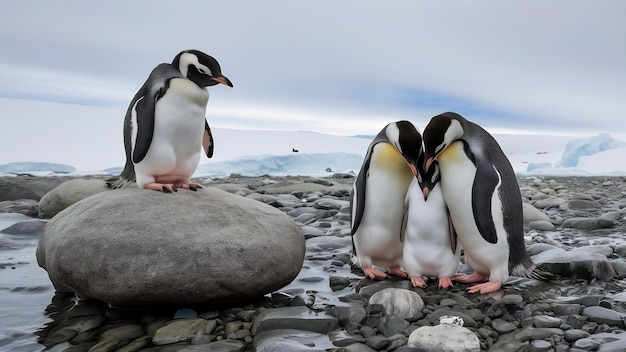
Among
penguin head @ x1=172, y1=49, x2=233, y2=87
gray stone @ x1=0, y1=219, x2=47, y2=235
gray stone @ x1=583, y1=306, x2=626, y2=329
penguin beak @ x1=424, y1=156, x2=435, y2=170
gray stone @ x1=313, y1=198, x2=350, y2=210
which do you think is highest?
penguin head @ x1=172, y1=49, x2=233, y2=87

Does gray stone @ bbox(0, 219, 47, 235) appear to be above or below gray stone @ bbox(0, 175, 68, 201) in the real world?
above

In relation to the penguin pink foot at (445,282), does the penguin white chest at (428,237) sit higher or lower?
higher

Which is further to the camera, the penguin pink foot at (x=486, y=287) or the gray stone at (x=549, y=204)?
the gray stone at (x=549, y=204)

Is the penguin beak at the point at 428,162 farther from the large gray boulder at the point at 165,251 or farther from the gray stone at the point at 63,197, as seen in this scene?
the gray stone at the point at 63,197

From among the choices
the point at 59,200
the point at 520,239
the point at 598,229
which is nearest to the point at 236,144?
the point at 59,200

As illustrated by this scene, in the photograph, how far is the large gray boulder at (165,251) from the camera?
2.73m

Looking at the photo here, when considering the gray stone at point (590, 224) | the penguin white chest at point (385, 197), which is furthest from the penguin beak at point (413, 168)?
the gray stone at point (590, 224)

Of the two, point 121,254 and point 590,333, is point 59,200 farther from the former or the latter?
point 590,333

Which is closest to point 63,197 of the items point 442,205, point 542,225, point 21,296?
point 21,296

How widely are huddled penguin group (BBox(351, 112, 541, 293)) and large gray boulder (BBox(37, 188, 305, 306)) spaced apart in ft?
2.07

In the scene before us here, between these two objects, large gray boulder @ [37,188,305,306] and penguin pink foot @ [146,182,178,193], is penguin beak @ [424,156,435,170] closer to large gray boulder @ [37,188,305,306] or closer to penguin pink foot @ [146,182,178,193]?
large gray boulder @ [37,188,305,306]

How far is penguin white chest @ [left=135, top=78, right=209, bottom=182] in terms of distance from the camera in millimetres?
3340

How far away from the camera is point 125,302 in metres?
2.78

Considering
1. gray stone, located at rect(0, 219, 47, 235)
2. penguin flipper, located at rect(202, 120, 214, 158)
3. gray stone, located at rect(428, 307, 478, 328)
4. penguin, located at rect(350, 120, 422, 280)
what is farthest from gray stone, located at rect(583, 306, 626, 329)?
gray stone, located at rect(0, 219, 47, 235)
